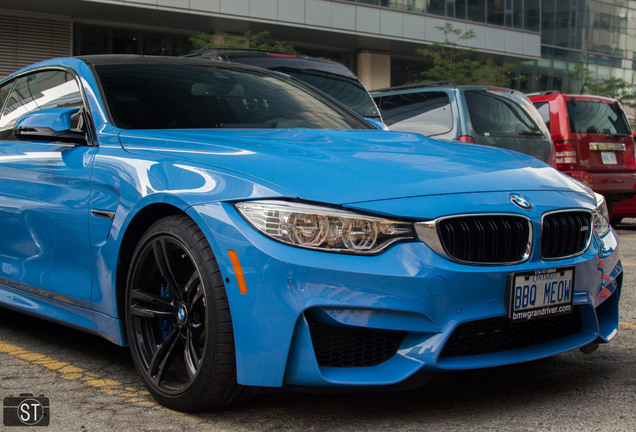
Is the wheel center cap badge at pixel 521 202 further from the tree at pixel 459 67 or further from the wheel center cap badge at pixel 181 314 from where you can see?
the tree at pixel 459 67

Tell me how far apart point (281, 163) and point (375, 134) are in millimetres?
1046

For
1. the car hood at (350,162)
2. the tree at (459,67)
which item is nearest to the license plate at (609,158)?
the car hood at (350,162)

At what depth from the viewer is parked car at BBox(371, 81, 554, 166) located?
9.21 meters

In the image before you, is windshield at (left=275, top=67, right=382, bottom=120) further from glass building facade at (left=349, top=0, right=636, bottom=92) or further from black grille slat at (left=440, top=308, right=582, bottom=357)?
glass building facade at (left=349, top=0, right=636, bottom=92)

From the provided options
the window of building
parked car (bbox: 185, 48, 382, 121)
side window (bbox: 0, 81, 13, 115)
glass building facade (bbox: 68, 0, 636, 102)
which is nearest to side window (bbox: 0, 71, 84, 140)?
side window (bbox: 0, 81, 13, 115)

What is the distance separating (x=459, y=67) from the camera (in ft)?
97.5

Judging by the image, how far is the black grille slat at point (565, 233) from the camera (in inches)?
130

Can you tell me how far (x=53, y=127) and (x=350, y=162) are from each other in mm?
1584

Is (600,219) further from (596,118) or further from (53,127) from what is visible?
(596,118)

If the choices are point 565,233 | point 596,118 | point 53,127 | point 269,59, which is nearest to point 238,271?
point 565,233

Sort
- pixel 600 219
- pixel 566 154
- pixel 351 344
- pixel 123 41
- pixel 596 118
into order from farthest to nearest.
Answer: pixel 123 41
pixel 596 118
pixel 566 154
pixel 600 219
pixel 351 344

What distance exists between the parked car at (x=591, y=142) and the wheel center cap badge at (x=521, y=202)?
8.11 meters

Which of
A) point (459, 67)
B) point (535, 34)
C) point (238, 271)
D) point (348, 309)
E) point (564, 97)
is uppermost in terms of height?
point (535, 34)

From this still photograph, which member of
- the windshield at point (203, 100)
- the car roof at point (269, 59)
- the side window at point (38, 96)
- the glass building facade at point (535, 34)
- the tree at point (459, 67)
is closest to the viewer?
the windshield at point (203, 100)
